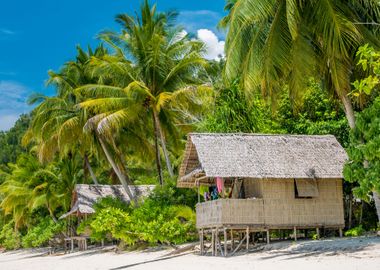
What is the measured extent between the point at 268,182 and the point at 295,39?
5.10 metres

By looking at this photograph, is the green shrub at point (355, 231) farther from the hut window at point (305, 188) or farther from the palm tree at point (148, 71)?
the palm tree at point (148, 71)

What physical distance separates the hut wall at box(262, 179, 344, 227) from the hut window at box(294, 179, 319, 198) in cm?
17

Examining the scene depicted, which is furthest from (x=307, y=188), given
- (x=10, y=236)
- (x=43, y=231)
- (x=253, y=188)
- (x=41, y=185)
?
(x=10, y=236)

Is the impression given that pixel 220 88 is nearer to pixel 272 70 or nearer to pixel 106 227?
pixel 106 227

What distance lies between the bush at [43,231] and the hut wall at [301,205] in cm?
1963

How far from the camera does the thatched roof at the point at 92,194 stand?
28.9 metres

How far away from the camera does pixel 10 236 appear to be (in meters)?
42.6

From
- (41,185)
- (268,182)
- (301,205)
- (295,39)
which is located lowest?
(301,205)

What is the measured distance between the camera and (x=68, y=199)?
1323 inches

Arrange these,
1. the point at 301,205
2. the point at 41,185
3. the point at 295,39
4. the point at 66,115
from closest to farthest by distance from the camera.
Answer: the point at 295,39
the point at 301,205
the point at 66,115
the point at 41,185

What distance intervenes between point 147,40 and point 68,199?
1377 cm

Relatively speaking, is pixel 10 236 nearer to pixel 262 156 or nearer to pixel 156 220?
pixel 156 220

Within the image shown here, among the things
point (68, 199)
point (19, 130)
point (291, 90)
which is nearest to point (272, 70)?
point (291, 90)

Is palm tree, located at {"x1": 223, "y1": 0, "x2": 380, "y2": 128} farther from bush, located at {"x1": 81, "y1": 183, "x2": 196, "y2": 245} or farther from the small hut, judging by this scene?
bush, located at {"x1": 81, "y1": 183, "x2": 196, "y2": 245}
